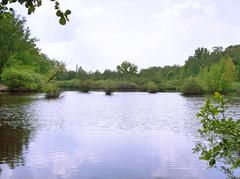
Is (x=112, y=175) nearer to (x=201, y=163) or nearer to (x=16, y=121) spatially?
(x=201, y=163)

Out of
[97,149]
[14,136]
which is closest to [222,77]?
[14,136]

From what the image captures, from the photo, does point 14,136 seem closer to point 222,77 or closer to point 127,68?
point 222,77

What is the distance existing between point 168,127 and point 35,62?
5460cm

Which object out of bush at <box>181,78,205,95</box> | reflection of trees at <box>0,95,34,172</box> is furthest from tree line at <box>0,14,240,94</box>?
reflection of trees at <box>0,95,34,172</box>

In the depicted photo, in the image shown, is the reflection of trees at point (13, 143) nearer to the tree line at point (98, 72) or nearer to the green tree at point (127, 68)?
the tree line at point (98, 72)

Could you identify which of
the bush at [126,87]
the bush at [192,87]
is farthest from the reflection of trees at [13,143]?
the bush at [126,87]

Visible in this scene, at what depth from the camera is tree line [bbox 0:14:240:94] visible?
60.3m

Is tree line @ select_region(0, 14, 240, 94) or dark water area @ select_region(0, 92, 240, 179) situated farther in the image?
tree line @ select_region(0, 14, 240, 94)

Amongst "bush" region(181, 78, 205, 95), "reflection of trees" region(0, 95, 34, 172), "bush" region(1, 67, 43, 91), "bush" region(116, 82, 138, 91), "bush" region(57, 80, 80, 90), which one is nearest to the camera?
"reflection of trees" region(0, 95, 34, 172)

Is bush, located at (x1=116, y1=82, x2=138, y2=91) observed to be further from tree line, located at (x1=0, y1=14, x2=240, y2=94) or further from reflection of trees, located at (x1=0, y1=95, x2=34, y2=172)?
reflection of trees, located at (x1=0, y1=95, x2=34, y2=172)

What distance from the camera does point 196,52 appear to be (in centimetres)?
11925

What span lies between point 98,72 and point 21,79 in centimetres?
6062

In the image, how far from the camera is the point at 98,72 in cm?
11956

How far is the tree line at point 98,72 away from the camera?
6031cm
